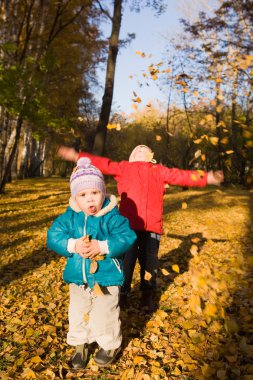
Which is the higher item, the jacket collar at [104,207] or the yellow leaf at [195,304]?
the jacket collar at [104,207]

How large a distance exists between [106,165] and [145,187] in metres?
0.51

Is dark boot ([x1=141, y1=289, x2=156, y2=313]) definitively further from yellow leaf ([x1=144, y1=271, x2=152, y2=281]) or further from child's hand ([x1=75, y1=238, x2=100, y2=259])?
child's hand ([x1=75, y1=238, x2=100, y2=259])

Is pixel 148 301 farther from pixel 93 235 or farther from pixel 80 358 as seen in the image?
pixel 93 235

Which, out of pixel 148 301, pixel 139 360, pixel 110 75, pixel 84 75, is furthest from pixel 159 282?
pixel 84 75

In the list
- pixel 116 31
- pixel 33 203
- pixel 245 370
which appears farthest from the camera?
pixel 33 203

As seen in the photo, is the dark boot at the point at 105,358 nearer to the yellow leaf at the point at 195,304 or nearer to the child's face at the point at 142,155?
the yellow leaf at the point at 195,304

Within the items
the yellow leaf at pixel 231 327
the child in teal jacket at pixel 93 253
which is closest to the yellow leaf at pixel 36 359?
the child in teal jacket at pixel 93 253

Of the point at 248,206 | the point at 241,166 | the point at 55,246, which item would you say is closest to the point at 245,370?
the point at 55,246

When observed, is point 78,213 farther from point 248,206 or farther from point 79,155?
point 248,206

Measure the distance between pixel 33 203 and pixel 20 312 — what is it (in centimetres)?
904

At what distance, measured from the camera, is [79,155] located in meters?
3.70

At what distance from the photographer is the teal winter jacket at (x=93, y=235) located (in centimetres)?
288

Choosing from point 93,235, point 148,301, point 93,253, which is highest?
point 93,235

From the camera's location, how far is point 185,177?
385 cm
